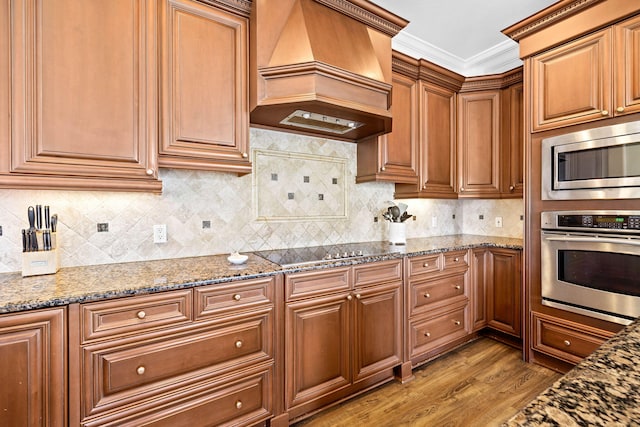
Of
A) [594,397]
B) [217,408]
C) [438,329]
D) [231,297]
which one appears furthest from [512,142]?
[217,408]

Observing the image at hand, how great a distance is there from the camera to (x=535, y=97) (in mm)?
2441

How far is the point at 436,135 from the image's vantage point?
3.02 metres

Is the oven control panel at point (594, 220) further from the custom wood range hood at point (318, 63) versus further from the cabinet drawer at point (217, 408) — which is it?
the cabinet drawer at point (217, 408)

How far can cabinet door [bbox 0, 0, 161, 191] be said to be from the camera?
1.37 metres

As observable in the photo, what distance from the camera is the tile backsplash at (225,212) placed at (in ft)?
5.76

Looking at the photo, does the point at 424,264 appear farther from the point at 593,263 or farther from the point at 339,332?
the point at 593,263

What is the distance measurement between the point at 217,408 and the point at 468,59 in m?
3.99

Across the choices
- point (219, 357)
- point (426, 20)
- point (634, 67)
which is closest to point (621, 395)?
point (219, 357)

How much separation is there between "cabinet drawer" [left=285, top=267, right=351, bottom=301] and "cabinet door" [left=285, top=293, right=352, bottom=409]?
0.15 feet

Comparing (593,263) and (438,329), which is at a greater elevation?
(593,263)

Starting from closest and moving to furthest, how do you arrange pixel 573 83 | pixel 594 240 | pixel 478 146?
pixel 594 240, pixel 573 83, pixel 478 146

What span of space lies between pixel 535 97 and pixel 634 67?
0.56 metres

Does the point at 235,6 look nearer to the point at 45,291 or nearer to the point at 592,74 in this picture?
the point at 45,291

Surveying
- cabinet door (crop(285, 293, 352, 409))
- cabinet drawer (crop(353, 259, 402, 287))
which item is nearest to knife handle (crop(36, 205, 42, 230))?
cabinet door (crop(285, 293, 352, 409))
